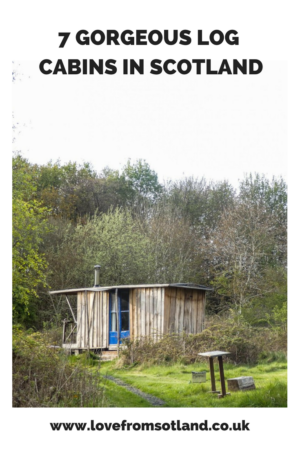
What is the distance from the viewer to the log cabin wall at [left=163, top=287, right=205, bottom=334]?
1348cm

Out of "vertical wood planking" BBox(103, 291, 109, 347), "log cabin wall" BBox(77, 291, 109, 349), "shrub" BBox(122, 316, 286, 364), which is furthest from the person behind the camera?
"log cabin wall" BBox(77, 291, 109, 349)

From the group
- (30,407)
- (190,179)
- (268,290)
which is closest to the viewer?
(30,407)

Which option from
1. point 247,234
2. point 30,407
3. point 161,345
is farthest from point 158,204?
point 30,407

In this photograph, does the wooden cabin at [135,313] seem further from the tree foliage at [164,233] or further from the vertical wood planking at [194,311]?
the tree foliage at [164,233]

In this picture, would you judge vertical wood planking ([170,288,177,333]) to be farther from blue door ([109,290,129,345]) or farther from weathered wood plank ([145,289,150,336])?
blue door ([109,290,129,345])

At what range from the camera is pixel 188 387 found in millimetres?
8312

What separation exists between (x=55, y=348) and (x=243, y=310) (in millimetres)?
8261

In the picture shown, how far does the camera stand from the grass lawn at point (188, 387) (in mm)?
6938

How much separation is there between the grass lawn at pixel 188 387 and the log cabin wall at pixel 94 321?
7.70ft

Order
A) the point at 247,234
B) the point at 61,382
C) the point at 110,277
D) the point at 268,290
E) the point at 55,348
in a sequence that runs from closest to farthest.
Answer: the point at 61,382
the point at 55,348
the point at 268,290
the point at 110,277
the point at 247,234

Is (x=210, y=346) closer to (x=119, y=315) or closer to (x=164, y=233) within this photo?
(x=119, y=315)

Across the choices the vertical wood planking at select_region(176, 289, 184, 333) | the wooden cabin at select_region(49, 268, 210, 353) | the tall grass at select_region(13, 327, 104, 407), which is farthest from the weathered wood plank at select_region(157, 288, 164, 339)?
the tall grass at select_region(13, 327, 104, 407)

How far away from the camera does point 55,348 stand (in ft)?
25.3

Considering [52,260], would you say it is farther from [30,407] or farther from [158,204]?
[30,407]
